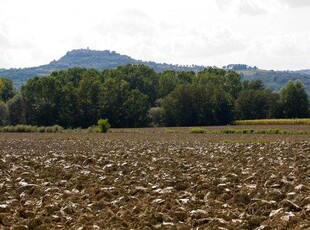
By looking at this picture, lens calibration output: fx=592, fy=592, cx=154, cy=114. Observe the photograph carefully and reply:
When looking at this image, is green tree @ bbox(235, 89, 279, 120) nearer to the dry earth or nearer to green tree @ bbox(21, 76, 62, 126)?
green tree @ bbox(21, 76, 62, 126)

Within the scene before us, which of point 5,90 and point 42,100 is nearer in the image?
point 42,100

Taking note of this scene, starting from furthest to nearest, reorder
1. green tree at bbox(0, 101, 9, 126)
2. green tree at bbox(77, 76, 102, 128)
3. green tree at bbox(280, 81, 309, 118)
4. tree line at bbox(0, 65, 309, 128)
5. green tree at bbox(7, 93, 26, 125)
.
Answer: green tree at bbox(280, 81, 309, 118)
green tree at bbox(7, 93, 26, 125)
green tree at bbox(0, 101, 9, 126)
tree line at bbox(0, 65, 309, 128)
green tree at bbox(77, 76, 102, 128)

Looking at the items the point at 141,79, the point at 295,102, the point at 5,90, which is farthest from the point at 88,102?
the point at 295,102

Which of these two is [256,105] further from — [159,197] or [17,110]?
[159,197]

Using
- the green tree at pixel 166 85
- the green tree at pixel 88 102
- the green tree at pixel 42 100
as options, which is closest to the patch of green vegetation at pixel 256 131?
the green tree at pixel 88 102

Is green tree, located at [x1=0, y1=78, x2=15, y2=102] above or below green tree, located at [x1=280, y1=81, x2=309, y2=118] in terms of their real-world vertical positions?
above

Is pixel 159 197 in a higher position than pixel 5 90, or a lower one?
lower

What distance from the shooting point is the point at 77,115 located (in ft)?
336

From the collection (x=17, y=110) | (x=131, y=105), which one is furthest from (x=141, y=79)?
(x=17, y=110)

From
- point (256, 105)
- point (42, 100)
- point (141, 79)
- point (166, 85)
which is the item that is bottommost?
point (256, 105)

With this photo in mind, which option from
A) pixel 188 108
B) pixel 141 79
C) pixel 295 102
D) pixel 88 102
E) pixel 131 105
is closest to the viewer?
pixel 131 105

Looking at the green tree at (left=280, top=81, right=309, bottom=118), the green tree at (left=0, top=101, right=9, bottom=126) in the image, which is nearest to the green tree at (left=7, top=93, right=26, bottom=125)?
the green tree at (left=0, top=101, right=9, bottom=126)

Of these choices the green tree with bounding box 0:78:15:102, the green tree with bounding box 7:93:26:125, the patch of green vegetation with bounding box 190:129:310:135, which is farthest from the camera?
the green tree with bounding box 0:78:15:102

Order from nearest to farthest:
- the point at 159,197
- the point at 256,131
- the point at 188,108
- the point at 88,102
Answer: the point at 159,197 < the point at 256,131 < the point at 88,102 < the point at 188,108
